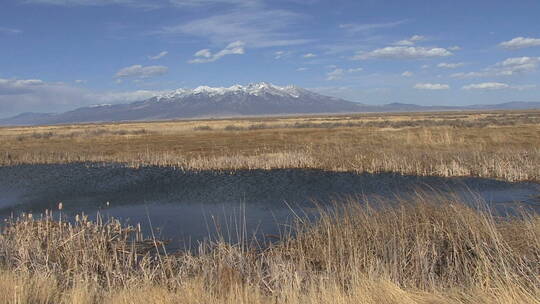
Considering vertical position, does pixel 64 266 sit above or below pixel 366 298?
below

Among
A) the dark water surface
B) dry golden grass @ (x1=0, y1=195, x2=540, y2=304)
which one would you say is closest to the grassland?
dry golden grass @ (x1=0, y1=195, x2=540, y2=304)

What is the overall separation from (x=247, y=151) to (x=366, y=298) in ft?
106

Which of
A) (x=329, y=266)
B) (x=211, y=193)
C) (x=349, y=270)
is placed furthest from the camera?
(x=211, y=193)

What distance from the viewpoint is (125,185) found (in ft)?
86.6

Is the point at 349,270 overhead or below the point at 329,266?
below

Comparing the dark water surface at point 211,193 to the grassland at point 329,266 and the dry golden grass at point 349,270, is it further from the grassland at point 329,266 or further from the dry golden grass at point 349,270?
the dry golden grass at point 349,270

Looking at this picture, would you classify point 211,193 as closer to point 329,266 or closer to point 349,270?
point 349,270

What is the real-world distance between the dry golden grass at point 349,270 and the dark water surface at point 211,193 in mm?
5116

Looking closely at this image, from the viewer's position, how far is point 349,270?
7836 mm

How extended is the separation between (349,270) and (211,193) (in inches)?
614

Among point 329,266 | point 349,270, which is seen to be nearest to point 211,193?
point 349,270

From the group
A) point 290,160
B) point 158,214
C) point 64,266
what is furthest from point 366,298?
point 290,160

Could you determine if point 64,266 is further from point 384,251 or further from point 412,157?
point 412,157

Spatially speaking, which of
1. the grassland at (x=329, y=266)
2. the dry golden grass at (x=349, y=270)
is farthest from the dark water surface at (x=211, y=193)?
the dry golden grass at (x=349, y=270)
